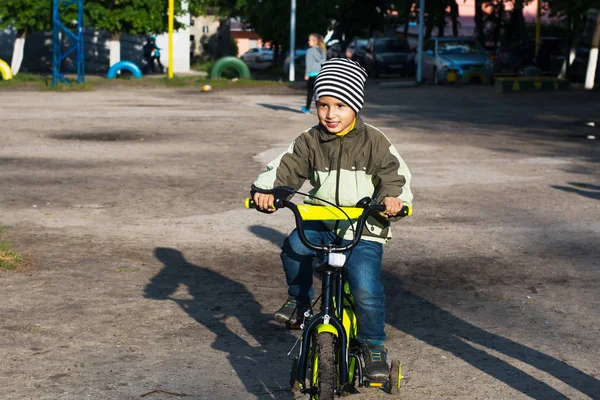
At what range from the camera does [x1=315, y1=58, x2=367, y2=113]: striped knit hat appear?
452 centimetres

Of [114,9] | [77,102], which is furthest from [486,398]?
[114,9]

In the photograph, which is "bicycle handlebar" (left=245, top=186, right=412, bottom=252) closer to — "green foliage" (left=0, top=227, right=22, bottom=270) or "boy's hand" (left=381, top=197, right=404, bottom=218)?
"boy's hand" (left=381, top=197, right=404, bottom=218)

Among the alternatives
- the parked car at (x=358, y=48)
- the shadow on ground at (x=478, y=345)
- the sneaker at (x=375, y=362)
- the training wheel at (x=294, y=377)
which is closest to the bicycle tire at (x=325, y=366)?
the training wheel at (x=294, y=377)

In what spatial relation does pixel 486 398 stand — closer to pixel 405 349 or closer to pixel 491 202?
pixel 405 349

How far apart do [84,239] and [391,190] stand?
15.0ft

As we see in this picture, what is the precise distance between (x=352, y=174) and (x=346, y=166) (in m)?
0.04

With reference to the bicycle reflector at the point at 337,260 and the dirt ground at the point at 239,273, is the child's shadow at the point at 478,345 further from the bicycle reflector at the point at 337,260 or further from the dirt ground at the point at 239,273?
the bicycle reflector at the point at 337,260

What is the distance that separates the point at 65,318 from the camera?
6.11 meters

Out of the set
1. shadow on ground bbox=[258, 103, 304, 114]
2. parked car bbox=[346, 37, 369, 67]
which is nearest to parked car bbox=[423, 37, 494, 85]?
parked car bbox=[346, 37, 369, 67]

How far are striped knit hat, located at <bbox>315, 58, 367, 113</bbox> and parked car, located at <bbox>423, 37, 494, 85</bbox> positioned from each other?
32.2 m

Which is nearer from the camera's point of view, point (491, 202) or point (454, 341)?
point (454, 341)

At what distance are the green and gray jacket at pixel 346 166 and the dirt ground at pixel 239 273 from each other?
3.10ft

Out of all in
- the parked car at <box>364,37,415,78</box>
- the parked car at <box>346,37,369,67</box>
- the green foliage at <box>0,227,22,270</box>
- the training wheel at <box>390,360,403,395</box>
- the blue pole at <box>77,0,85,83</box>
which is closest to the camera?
the training wheel at <box>390,360,403,395</box>

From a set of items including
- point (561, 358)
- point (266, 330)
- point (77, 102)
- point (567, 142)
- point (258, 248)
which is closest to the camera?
point (561, 358)
